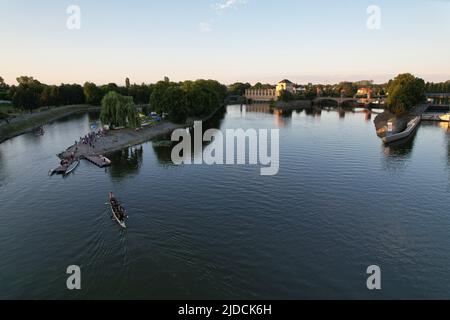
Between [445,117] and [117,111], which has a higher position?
[117,111]

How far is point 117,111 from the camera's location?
310 ft

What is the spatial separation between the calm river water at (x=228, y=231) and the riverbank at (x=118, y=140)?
871cm

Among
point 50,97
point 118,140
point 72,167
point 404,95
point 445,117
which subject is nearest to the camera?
point 72,167

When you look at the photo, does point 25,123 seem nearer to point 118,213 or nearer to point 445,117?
point 118,213

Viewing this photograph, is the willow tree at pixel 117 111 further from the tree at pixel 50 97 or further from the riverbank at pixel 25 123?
the tree at pixel 50 97

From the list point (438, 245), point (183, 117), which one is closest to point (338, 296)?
point (438, 245)

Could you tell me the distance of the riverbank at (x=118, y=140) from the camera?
7662 centimetres

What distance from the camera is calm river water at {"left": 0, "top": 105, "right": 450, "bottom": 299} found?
96.4 ft

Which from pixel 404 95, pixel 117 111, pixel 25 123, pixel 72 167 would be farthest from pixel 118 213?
pixel 404 95

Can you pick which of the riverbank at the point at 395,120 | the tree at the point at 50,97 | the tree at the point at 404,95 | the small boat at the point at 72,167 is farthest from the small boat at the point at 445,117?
the tree at the point at 50,97

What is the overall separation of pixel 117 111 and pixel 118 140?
35.1ft

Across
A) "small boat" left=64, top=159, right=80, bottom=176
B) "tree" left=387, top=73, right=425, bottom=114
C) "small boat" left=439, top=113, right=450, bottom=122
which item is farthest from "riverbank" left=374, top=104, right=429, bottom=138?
"small boat" left=64, top=159, right=80, bottom=176

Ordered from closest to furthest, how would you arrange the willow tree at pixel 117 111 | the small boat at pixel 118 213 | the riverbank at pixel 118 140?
the small boat at pixel 118 213, the riverbank at pixel 118 140, the willow tree at pixel 117 111
